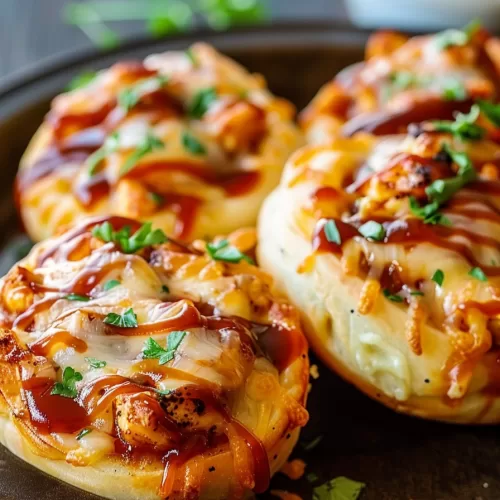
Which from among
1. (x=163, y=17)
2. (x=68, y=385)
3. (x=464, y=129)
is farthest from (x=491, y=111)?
(x=163, y=17)

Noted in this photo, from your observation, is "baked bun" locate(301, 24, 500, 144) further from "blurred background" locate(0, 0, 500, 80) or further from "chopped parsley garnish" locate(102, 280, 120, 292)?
"chopped parsley garnish" locate(102, 280, 120, 292)

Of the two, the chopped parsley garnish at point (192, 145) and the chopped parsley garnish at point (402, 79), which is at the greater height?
the chopped parsley garnish at point (192, 145)

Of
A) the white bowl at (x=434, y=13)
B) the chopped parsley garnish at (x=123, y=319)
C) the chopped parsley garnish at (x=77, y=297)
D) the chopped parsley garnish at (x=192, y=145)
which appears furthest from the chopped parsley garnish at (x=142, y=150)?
the white bowl at (x=434, y=13)

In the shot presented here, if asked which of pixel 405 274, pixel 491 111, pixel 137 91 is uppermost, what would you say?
pixel 137 91

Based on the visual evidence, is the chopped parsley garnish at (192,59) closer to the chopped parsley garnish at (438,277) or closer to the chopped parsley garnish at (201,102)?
the chopped parsley garnish at (201,102)

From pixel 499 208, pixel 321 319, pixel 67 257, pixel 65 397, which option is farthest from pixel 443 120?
pixel 65 397

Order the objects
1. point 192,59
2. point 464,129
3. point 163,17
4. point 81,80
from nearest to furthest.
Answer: point 464,129 → point 192,59 → point 81,80 → point 163,17

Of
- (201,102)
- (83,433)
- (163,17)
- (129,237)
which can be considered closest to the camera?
(83,433)

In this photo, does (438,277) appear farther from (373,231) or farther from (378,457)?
(378,457)
